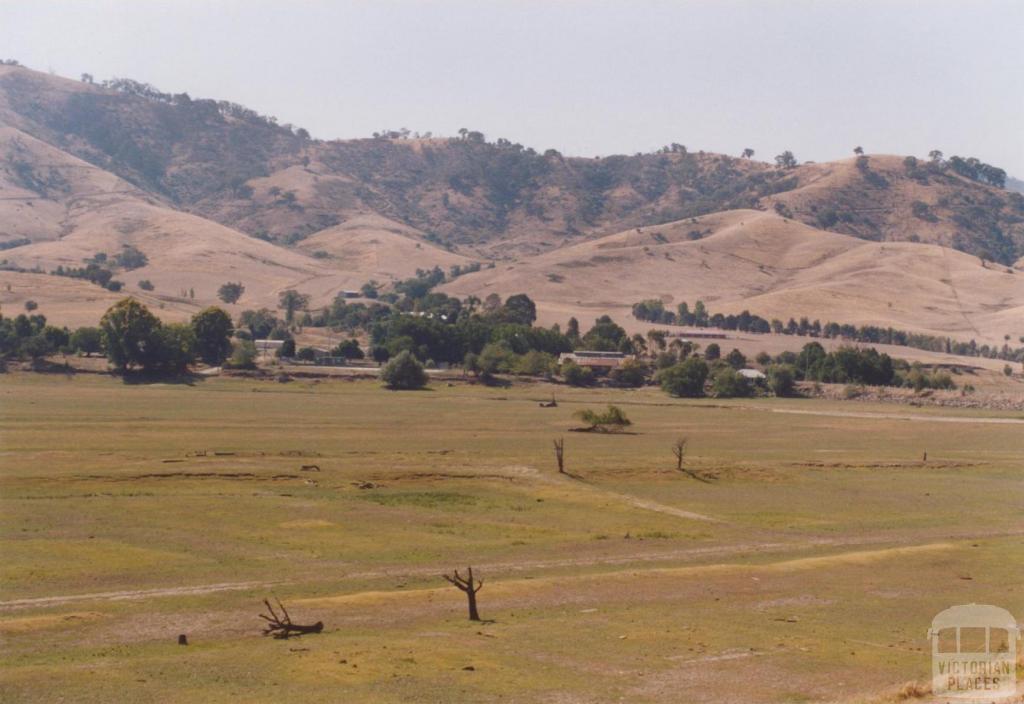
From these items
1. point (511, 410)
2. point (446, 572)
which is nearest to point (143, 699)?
point (446, 572)

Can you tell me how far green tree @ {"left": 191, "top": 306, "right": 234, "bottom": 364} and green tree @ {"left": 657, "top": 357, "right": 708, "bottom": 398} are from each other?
59303mm

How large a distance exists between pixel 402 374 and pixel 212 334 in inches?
1243

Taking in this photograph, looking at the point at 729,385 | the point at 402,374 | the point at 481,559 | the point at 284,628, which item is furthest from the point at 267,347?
the point at 284,628

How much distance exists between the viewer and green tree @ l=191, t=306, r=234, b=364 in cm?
16925

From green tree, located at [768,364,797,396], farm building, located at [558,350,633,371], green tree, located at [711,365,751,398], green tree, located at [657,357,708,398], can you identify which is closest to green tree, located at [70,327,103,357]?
farm building, located at [558,350,633,371]

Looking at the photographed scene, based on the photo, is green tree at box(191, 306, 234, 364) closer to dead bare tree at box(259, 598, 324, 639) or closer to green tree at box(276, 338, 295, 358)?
green tree at box(276, 338, 295, 358)

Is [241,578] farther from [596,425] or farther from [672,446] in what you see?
[596,425]

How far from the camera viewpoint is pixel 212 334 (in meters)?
170

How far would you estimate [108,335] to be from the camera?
153 metres

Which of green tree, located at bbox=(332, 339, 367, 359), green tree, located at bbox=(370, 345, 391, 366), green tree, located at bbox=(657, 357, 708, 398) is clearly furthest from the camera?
green tree, located at bbox=(332, 339, 367, 359)

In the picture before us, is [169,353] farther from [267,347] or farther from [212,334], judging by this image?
[267,347]

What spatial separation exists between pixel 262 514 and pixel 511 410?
7047 cm

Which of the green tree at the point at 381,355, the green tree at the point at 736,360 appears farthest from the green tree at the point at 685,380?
the green tree at the point at 381,355

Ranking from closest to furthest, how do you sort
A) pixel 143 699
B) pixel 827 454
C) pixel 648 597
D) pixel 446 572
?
pixel 143 699 → pixel 648 597 → pixel 446 572 → pixel 827 454
